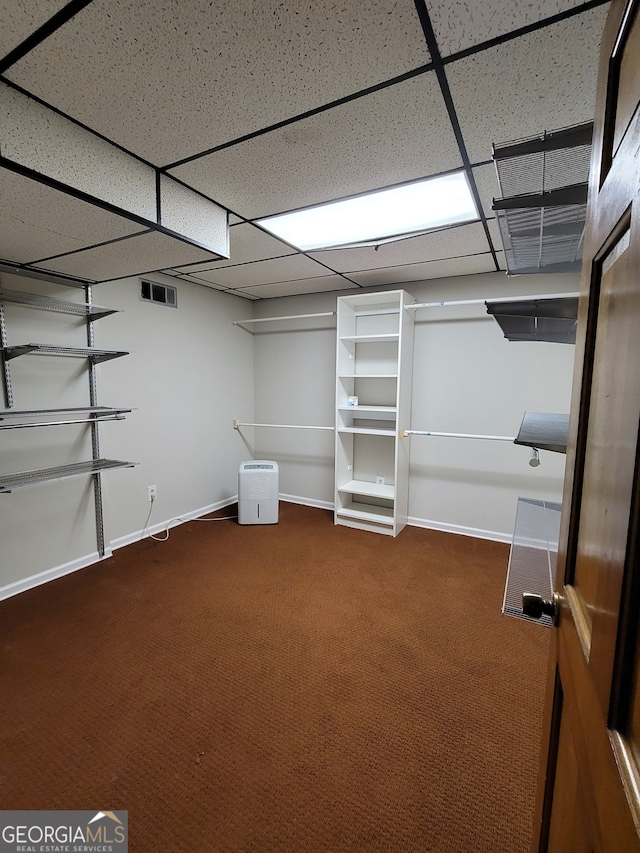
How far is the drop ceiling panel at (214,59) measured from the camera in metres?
0.92

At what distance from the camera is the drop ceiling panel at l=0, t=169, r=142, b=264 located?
1403 mm

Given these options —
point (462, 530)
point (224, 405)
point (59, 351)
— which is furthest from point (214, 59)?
point (462, 530)

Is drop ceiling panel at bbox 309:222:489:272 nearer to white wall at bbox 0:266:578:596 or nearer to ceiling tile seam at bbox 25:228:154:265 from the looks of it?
white wall at bbox 0:266:578:596

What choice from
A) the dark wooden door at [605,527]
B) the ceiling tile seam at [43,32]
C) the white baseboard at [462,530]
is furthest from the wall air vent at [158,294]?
the dark wooden door at [605,527]

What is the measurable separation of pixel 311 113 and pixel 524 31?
0.65 meters

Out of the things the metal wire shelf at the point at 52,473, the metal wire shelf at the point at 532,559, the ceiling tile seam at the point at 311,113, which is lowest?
the metal wire shelf at the point at 532,559

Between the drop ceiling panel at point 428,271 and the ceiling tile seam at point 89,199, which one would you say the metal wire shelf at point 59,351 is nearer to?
the ceiling tile seam at point 89,199

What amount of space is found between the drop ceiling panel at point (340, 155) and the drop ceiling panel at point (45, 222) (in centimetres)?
42

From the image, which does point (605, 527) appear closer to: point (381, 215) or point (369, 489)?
point (381, 215)

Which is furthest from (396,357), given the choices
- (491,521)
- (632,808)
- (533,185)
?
(632,808)

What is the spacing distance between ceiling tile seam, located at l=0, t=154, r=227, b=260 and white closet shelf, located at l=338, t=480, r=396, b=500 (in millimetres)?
2492

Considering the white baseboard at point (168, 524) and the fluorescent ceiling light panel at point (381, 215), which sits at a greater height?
the fluorescent ceiling light panel at point (381, 215)

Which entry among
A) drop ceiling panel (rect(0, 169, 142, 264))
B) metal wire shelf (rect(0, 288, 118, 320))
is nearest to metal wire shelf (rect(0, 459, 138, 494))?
metal wire shelf (rect(0, 288, 118, 320))

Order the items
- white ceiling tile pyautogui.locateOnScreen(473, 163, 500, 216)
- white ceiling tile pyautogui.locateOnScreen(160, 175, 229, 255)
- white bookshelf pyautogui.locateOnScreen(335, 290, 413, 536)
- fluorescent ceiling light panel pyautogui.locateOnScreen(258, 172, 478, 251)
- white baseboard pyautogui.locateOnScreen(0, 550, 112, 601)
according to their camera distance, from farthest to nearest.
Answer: white bookshelf pyautogui.locateOnScreen(335, 290, 413, 536)
white baseboard pyautogui.locateOnScreen(0, 550, 112, 601)
fluorescent ceiling light panel pyautogui.locateOnScreen(258, 172, 478, 251)
white ceiling tile pyautogui.locateOnScreen(160, 175, 229, 255)
white ceiling tile pyautogui.locateOnScreen(473, 163, 500, 216)
